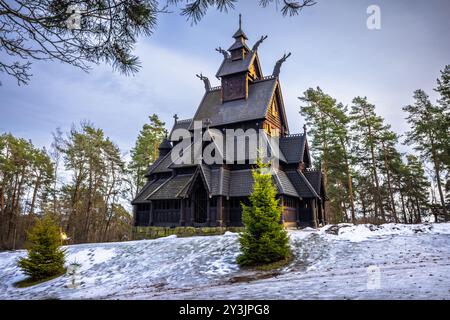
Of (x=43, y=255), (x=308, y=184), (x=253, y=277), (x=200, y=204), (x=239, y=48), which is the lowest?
(x=253, y=277)

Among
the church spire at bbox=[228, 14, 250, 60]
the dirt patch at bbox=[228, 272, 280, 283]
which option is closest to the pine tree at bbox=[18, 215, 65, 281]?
the dirt patch at bbox=[228, 272, 280, 283]

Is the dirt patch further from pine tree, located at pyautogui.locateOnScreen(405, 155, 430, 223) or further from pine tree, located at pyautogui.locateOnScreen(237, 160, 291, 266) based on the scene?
pine tree, located at pyautogui.locateOnScreen(405, 155, 430, 223)

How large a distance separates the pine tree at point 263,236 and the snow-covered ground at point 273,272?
2.48 ft

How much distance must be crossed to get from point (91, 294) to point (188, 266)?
3.98m

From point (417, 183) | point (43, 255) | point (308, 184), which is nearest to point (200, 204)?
point (308, 184)

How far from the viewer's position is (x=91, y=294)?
1017 cm

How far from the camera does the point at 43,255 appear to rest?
551 inches

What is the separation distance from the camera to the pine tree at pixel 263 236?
11914 millimetres

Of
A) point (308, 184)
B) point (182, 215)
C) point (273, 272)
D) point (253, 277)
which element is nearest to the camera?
point (253, 277)

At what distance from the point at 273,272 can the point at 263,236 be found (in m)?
1.64

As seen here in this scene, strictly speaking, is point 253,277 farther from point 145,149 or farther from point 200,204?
point 145,149

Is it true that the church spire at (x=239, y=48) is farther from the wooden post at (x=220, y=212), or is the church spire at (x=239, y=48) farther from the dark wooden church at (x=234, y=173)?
the wooden post at (x=220, y=212)
